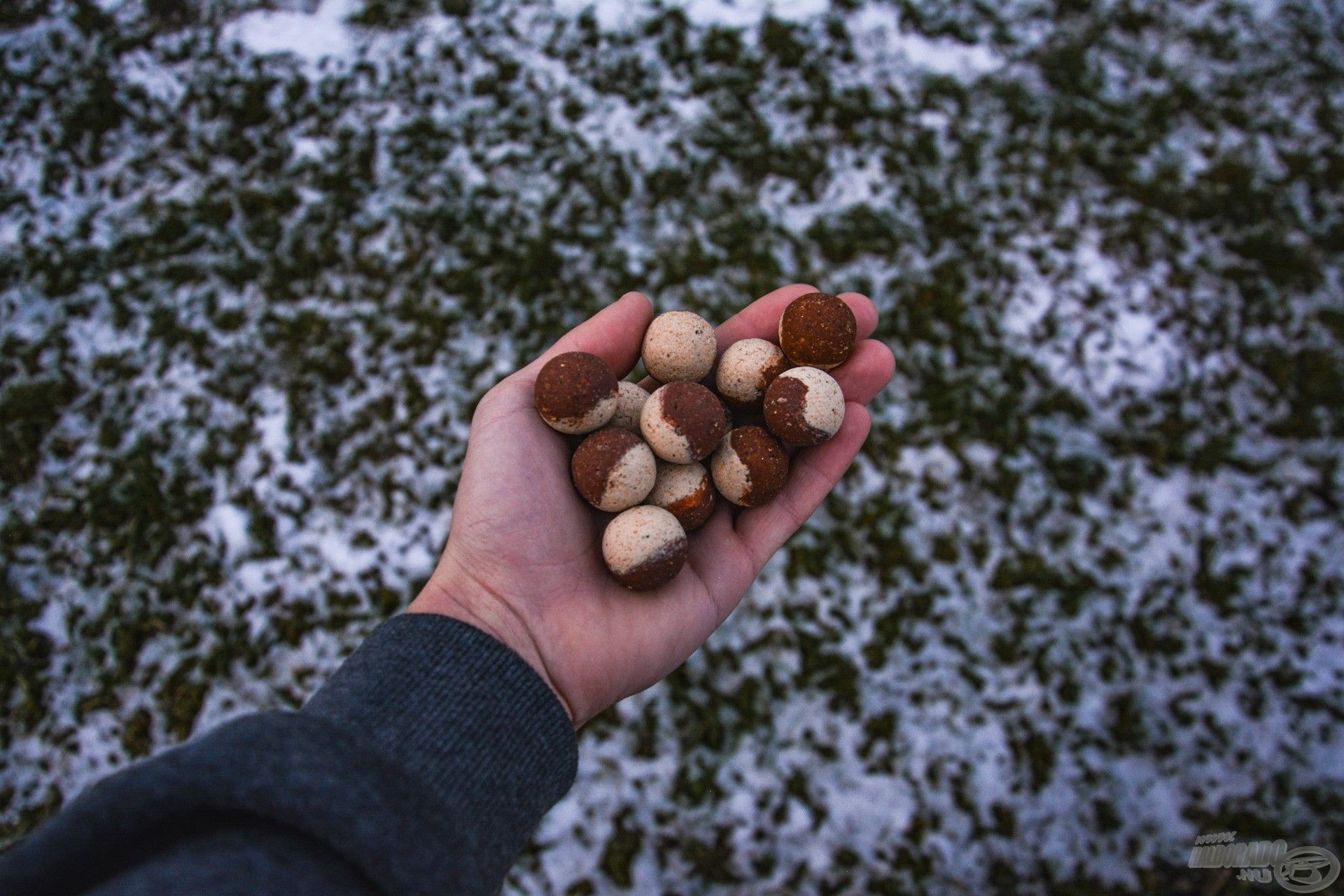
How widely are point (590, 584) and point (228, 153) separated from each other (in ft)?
10.3

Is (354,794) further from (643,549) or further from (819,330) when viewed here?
(819,330)

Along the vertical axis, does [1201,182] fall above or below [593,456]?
below

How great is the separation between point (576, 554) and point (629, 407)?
0.54 meters

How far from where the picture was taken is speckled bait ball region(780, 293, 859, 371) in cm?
232

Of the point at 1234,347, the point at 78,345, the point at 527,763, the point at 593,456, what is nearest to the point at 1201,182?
the point at 1234,347

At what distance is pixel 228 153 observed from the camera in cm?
367

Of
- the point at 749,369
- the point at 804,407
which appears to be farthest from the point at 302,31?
the point at 804,407

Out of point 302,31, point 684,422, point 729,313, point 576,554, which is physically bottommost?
point 729,313

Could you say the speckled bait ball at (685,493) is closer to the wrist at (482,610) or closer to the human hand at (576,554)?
the human hand at (576,554)

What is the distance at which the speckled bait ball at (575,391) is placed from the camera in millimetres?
2131

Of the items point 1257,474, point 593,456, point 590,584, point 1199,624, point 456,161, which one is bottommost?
point 1199,624

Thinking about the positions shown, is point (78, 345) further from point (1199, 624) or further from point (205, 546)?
point (1199, 624)

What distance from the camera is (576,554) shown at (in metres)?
2.15

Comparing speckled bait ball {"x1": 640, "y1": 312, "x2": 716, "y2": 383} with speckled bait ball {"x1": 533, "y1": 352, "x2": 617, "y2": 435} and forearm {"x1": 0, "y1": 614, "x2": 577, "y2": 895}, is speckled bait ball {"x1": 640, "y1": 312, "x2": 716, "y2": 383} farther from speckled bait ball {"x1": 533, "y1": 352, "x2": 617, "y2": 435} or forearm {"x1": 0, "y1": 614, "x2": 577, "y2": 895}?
forearm {"x1": 0, "y1": 614, "x2": 577, "y2": 895}
